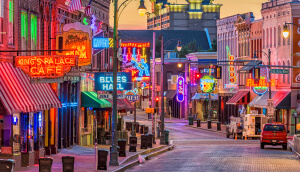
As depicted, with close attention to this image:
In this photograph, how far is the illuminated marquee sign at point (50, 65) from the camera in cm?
2702

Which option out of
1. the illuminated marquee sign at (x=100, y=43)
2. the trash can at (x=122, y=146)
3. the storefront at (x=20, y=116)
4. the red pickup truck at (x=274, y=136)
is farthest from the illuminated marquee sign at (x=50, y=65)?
the red pickup truck at (x=274, y=136)

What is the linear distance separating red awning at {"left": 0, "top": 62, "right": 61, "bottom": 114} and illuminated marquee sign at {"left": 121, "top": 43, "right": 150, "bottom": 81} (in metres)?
25.1

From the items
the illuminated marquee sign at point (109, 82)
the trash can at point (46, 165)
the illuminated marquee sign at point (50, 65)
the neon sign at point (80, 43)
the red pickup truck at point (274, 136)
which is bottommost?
the red pickup truck at point (274, 136)

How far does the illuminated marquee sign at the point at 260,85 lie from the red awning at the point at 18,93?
3926 cm

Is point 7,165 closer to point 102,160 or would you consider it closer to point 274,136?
point 102,160

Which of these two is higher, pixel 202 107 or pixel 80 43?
pixel 80 43

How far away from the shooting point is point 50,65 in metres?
27.1

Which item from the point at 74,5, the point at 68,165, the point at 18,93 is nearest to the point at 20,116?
the point at 18,93

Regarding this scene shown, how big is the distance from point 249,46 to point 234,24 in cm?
631

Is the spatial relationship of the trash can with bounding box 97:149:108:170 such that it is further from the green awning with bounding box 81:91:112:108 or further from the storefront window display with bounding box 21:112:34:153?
the green awning with bounding box 81:91:112:108

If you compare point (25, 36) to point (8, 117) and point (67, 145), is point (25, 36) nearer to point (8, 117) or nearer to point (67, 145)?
point (8, 117)

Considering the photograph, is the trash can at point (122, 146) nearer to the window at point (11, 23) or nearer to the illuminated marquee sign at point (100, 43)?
the illuminated marquee sign at point (100, 43)

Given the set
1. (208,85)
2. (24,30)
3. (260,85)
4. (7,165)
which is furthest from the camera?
(208,85)

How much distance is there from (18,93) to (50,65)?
244cm
